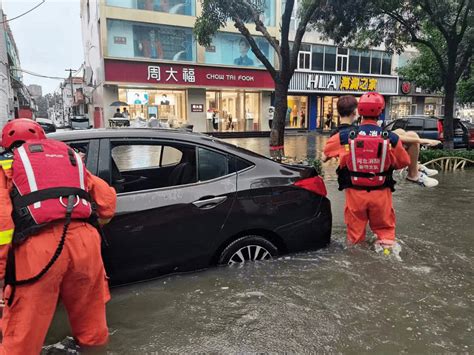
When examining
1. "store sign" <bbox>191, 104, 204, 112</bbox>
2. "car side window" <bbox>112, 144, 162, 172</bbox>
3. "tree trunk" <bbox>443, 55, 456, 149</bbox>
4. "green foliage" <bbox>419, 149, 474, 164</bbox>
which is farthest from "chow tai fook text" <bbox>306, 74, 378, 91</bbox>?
"car side window" <bbox>112, 144, 162, 172</bbox>

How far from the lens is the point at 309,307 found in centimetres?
315

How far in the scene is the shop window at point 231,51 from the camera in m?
22.9

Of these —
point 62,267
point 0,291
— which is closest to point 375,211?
point 62,267

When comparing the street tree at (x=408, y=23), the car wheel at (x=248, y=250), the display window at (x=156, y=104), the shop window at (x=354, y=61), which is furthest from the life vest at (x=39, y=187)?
the shop window at (x=354, y=61)

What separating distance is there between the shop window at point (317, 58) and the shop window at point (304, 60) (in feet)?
1.01

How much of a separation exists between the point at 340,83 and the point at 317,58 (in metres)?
2.34

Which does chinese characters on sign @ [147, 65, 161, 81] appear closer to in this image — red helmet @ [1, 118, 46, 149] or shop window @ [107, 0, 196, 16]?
shop window @ [107, 0, 196, 16]

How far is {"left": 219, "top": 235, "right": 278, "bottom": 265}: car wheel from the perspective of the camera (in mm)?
3518

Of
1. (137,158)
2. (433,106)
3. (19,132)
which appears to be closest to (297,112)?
(433,106)

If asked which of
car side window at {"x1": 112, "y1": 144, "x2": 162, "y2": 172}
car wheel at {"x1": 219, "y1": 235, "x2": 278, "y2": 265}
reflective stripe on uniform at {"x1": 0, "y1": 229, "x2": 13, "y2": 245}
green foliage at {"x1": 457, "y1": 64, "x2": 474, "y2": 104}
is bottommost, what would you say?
car wheel at {"x1": 219, "y1": 235, "x2": 278, "y2": 265}

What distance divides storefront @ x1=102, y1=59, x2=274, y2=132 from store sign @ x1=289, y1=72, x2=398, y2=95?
247 centimetres

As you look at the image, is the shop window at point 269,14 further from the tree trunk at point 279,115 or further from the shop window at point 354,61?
the tree trunk at point 279,115

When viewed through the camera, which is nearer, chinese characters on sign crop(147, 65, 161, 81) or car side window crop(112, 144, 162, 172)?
car side window crop(112, 144, 162, 172)

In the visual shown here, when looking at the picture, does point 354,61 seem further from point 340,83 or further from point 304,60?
point 304,60
